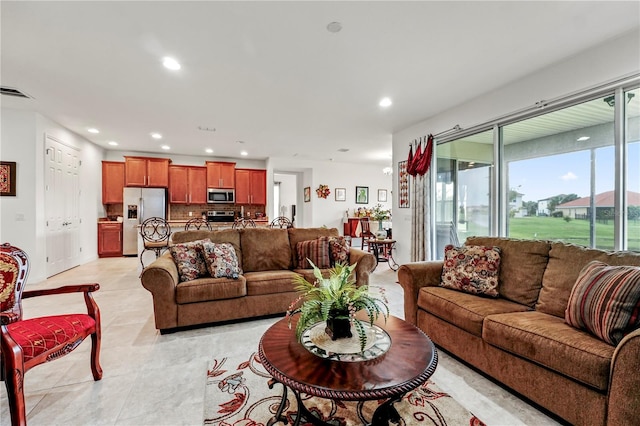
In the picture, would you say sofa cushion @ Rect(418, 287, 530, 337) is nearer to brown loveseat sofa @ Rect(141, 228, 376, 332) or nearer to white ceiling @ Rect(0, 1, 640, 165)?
brown loveseat sofa @ Rect(141, 228, 376, 332)

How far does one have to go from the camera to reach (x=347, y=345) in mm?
1477

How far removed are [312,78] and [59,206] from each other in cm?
515

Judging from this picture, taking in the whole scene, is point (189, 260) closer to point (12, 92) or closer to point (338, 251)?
point (338, 251)

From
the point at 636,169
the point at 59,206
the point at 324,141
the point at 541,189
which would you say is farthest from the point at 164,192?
the point at 636,169

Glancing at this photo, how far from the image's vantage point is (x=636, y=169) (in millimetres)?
2455

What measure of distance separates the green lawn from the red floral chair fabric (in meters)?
4.26

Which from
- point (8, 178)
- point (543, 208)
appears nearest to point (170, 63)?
point (8, 178)

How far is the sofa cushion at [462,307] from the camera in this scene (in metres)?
2.03

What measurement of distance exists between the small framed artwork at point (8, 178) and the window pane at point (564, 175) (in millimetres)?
7002

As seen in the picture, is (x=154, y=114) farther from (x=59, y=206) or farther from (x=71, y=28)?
(x=59, y=206)

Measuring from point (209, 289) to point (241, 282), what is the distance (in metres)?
0.31

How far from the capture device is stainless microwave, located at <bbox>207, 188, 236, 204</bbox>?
25.3ft

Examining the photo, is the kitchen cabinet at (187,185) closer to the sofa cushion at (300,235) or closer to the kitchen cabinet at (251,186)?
the kitchen cabinet at (251,186)

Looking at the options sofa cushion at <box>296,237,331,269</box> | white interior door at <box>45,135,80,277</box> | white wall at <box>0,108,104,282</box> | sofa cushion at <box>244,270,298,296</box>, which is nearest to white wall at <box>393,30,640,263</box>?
sofa cushion at <box>296,237,331,269</box>
